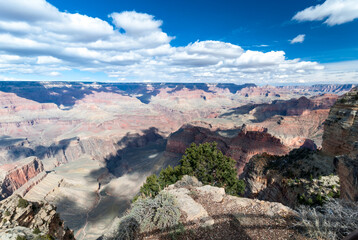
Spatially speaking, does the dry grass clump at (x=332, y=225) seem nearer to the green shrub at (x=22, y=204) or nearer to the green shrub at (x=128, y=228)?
the green shrub at (x=128, y=228)

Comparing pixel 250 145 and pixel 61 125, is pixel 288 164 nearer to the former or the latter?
pixel 250 145

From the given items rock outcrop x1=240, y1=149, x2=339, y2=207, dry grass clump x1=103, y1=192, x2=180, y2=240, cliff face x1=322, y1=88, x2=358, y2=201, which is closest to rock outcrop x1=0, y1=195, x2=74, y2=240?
dry grass clump x1=103, y1=192, x2=180, y2=240

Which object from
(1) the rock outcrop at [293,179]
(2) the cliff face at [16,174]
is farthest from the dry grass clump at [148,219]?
(2) the cliff face at [16,174]

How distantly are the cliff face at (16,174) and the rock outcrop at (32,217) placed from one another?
75.1 meters

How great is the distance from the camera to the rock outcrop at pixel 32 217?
1008 centimetres

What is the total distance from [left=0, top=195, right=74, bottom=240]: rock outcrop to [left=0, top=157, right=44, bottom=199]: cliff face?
75.1 metres

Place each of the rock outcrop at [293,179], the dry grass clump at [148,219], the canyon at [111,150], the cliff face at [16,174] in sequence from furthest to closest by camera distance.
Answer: the cliff face at [16,174] < the canyon at [111,150] < the rock outcrop at [293,179] < the dry grass clump at [148,219]

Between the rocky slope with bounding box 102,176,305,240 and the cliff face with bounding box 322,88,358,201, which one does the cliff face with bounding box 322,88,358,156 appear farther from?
the rocky slope with bounding box 102,176,305,240

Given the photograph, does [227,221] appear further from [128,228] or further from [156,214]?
[128,228]

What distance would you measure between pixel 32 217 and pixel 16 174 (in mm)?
83278

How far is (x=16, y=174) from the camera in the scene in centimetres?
7012

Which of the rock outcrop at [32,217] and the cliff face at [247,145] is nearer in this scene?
the rock outcrop at [32,217]

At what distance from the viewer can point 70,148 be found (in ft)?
398

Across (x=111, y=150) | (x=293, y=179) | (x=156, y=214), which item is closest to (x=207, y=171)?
(x=293, y=179)
